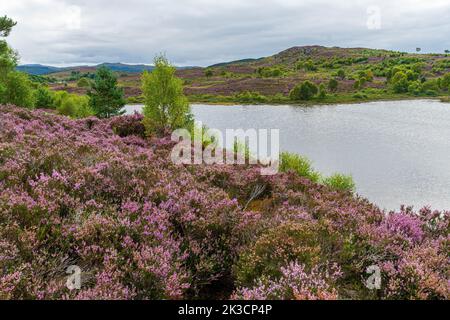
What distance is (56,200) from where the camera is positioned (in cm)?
620

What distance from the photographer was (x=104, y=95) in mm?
47875

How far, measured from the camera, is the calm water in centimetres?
2878

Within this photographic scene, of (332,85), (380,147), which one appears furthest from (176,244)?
(332,85)

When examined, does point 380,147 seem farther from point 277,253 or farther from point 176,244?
point 176,244

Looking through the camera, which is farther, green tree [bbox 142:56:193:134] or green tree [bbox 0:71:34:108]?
green tree [bbox 0:71:34:108]

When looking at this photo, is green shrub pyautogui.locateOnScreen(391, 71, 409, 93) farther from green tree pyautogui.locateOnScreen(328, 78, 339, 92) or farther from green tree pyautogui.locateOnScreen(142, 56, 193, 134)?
green tree pyautogui.locateOnScreen(142, 56, 193, 134)

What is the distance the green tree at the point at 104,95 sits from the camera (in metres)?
47.5

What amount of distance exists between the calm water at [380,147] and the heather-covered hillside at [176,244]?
20848 millimetres

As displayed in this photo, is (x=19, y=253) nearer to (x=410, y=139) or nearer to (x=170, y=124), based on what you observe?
(x=170, y=124)

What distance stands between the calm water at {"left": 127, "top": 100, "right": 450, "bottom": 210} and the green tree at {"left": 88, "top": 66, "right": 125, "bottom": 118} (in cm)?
1973

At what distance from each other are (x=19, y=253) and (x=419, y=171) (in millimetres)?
36795

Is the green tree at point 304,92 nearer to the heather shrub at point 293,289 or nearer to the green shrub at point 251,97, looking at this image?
the green shrub at point 251,97

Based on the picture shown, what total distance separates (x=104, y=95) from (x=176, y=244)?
46514 mm

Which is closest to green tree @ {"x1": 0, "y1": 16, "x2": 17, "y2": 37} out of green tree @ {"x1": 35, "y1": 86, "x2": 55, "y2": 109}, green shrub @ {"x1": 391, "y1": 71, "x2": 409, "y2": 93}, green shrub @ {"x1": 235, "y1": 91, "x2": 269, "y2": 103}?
green tree @ {"x1": 35, "y1": 86, "x2": 55, "y2": 109}
